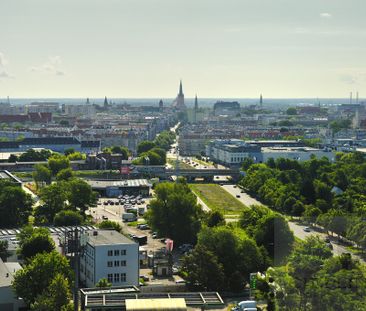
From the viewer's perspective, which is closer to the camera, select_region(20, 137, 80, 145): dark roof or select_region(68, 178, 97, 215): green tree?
select_region(68, 178, 97, 215): green tree

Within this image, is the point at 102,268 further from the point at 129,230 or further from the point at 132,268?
the point at 129,230

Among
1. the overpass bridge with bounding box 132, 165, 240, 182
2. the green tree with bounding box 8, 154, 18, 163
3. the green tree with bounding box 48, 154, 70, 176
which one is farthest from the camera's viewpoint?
the green tree with bounding box 8, 154, 18, 163

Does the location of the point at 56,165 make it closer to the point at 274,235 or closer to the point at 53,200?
the point at 53,200

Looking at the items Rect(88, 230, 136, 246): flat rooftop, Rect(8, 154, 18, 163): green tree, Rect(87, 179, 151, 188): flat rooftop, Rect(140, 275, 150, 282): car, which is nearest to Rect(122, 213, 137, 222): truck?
Rect(87, 179, 151, 188): flat rooftop

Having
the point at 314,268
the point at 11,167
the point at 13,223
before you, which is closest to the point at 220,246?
the point at 314,268

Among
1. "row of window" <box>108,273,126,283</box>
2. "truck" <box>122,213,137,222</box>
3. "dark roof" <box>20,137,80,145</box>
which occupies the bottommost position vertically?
"truck" <box>122,213,137,222</box>

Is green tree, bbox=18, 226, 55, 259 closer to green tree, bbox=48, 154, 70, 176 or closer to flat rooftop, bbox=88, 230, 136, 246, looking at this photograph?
flat rooftop, bbox=88, 230, 136, 246
